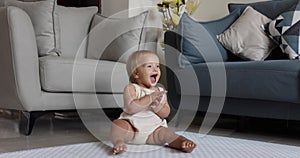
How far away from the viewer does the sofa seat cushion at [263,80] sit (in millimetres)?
2207

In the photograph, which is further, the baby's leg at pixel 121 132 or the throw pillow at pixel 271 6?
the throw pillow at pixel 271 6

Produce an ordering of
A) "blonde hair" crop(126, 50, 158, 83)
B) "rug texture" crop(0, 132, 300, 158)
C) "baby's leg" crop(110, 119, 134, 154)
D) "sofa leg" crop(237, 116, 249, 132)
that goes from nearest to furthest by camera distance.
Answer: "rug texture" crop(0, 132, 300, 158), "baby's leg" crop(110, 119, 134, 154), "blonde hair" crop(126, 50, 158, 83), "sofa leg" crop(237, 116, 249, 132)

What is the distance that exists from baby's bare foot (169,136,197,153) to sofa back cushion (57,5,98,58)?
1.81 meters

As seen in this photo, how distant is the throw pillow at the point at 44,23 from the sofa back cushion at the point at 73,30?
224 mm

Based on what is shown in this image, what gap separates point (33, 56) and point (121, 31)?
95 centimetres

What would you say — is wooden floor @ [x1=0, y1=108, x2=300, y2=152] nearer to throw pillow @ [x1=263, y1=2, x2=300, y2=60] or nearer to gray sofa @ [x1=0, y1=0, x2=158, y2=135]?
gray sofa @ [x1=0, y1=0, x2=158, y2=135]

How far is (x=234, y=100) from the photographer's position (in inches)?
97.9

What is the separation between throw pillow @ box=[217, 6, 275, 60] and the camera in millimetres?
2895

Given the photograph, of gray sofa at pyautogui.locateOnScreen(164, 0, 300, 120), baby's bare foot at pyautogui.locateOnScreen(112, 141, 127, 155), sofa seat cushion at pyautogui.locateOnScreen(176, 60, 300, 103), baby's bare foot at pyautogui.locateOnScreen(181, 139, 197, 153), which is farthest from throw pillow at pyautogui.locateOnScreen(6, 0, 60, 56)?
baby's bare foot at pyautogui.locateOnScreen(181, 139, 197, 153)

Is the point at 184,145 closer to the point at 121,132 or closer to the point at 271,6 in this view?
the point at 121,132

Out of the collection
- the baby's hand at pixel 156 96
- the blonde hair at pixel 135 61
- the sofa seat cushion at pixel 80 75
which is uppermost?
the blonde hair at pixel 135 61

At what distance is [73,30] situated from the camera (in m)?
3.35

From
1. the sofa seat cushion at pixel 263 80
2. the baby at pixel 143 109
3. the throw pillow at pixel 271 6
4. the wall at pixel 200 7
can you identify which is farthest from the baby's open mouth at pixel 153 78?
the wall at pixel 200 7

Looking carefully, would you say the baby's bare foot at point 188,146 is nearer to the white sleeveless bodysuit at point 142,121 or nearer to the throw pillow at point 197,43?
the white sleeveless bodysuit at point 142,121
